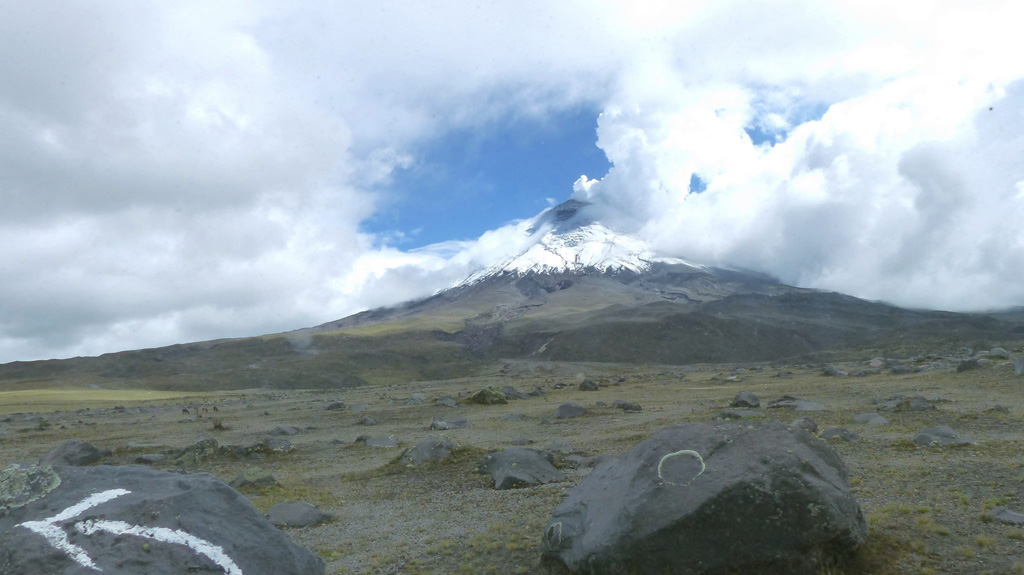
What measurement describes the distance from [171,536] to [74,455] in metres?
19.4

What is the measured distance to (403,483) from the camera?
17.1 metres

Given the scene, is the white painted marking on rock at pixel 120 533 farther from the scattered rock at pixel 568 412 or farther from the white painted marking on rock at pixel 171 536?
the scattered rock at pixel 568 412

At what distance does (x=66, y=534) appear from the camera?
7270 mm

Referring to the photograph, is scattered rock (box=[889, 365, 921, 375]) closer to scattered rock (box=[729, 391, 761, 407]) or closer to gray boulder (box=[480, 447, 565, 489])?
scattered rock (box=[729, 391, 761, 407])

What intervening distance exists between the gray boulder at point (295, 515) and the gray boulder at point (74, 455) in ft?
43.9

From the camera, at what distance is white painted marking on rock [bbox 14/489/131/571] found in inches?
275

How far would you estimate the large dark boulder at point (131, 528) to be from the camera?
701cm

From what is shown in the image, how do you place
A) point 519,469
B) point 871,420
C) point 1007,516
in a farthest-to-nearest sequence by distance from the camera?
point 871,420, point 519,469, point 1007,516

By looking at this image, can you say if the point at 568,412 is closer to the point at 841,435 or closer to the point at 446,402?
the point at 446,402

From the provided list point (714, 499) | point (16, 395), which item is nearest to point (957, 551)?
point (714, 499)

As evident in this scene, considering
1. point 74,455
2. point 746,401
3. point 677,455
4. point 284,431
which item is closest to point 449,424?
point 284,431

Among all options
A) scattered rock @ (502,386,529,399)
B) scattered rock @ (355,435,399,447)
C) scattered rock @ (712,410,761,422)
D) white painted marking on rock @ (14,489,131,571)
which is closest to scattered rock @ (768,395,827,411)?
scattered rock @ (712,410,761,422)

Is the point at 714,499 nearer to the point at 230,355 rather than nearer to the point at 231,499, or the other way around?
the point at 231,499

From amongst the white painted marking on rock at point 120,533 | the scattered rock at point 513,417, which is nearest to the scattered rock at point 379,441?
the scattered rock at point 513,417
